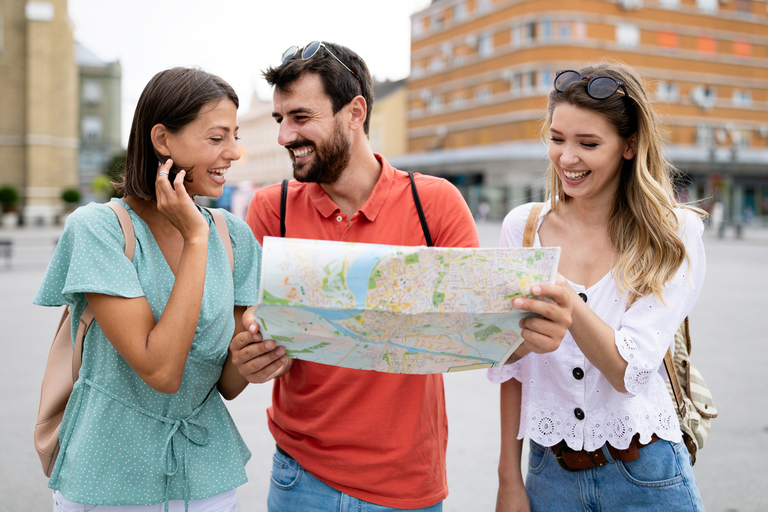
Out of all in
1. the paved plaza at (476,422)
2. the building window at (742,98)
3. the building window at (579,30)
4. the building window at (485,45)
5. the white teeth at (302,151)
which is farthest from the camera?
the building window at (742,98)

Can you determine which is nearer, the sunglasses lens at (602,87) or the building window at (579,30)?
the sunglasses lens at (602,87)

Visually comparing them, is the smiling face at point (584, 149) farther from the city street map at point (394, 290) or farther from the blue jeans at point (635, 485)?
the blue jeans at point (635, 485)

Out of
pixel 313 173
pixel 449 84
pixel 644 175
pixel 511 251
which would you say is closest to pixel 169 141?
pixel 313 173

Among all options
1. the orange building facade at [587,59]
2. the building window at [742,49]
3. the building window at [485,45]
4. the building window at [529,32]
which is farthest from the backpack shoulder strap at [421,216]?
the building window at [742,49]

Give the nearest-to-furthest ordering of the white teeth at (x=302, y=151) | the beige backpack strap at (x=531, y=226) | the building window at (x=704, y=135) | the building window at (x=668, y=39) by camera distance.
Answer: the beige backpack strap at (x=531, y=226), the white teeth at (x=302, y=151), the building window at (x=668, y=39), the building window at (x=704, y=135)

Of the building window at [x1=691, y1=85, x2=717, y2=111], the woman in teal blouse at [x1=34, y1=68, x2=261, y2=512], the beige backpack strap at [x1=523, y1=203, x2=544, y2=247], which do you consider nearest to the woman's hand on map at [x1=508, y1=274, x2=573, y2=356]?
the beige backpack strap at [x1=523, y1=203, x2=544, y2=247]

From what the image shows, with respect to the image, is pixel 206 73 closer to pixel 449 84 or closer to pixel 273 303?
pixel 273 303

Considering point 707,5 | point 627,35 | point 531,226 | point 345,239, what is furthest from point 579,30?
point 345,239

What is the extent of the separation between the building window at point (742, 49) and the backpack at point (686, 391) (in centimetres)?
5217

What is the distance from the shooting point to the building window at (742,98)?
4597cm

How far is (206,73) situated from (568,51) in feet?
142

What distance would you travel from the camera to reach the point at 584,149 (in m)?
2.18

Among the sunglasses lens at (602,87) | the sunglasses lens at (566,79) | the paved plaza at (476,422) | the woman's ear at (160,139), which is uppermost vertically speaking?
the sunglasses lens at (566,79)

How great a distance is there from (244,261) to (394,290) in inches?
31.7
